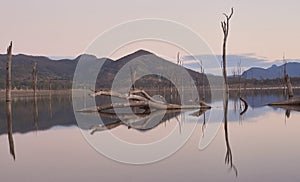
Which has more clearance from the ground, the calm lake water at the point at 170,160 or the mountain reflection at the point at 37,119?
the mountain reflection at the point at 37,119

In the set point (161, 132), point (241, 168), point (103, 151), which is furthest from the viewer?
point (161, 132)

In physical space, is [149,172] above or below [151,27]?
below

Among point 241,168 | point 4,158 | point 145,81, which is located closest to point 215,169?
point 241,168

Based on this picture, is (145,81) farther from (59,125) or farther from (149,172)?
(149,172)

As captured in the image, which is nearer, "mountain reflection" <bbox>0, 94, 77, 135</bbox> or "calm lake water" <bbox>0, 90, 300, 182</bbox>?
"calm lake water" <bbox>0, 90, 300, 182</bbox>

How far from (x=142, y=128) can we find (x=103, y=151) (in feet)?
19.5

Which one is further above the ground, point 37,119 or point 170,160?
point 37,119

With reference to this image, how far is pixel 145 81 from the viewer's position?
160000 millimetres

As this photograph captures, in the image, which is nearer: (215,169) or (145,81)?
(215,169)

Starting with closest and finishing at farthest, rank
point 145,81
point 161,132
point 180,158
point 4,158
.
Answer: point 180,158, point 4,158, point 161,132, point 145,81

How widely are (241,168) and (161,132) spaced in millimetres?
7380

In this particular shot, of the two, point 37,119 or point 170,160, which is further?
point 37,119

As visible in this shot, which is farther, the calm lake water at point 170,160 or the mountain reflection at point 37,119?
the mountain reflection at point 37,119

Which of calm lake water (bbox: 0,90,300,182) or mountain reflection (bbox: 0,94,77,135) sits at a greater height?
mountain reflection (bbox: 0,94,77,135)
